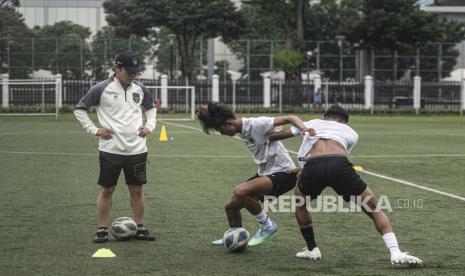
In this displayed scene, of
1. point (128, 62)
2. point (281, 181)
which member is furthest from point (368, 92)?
point (281, 181)

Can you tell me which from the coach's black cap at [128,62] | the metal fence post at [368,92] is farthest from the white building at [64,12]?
the coach's black cap at [128,62]

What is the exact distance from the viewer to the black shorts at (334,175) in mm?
7426

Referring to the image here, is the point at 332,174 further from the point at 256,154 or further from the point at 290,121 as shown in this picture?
the point at 256,154

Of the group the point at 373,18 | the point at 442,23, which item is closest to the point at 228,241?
the point at 373,18

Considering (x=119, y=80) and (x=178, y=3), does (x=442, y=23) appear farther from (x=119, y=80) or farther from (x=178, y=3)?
(x=119, y=80)

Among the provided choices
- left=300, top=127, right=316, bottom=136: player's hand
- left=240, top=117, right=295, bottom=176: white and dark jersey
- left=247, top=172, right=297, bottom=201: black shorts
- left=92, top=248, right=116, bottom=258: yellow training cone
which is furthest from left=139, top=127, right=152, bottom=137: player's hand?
left=300, top=127, right=316, bottom=136: player's hand

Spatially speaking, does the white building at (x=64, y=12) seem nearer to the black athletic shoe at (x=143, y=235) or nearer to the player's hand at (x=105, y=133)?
the player's hand at (x=105, y=133)

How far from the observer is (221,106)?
7.99 meters

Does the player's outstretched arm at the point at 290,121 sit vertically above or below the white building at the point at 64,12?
below

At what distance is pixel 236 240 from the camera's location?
26.7 feet

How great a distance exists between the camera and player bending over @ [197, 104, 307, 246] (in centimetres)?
793

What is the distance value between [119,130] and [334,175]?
A: 2499 millimetres

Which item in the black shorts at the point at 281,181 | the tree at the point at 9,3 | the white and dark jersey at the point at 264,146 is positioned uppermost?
the tree at the point at 9,3

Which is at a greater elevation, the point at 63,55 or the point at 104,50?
the point at 104,50
